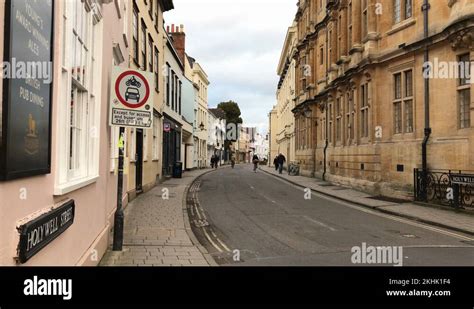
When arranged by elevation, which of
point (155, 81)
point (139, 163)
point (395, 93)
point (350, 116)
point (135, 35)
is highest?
point (135, 35)

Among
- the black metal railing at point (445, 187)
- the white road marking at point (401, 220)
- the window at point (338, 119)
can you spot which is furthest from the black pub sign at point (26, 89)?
the window at point (338, 119)

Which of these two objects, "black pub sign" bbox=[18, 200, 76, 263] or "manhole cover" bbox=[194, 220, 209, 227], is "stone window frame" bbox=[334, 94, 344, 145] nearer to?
"manhole cover" bbox=[194, 220, 209, 227]

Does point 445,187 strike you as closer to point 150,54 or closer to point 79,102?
point 79,102

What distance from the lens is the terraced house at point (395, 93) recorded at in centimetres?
1413

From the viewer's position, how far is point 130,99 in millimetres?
7512

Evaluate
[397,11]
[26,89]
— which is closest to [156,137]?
[397,11]

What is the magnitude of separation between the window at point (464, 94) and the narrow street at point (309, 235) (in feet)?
13.9

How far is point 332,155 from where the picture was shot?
26203 millimetres

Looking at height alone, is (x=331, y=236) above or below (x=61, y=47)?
below

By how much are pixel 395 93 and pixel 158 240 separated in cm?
1317

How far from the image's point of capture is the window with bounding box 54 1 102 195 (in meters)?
4.70
